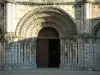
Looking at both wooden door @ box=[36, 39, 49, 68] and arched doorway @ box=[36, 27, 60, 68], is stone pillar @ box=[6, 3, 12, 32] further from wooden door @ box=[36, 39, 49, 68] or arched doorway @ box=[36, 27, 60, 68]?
wooden door @ box=[36, 39, 49, 68]

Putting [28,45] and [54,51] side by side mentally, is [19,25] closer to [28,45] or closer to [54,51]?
[28,45]

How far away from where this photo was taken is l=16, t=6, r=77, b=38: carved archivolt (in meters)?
22.4

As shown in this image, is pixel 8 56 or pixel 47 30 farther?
pixel 47 30

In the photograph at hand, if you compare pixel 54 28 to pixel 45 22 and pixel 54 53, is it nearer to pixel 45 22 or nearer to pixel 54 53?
pixel 45 22

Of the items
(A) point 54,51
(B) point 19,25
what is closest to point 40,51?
(A) point 54,51

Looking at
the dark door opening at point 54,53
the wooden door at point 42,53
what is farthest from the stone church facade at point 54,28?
the dark door opening at point 54,53

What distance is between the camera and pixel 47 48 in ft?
78.2

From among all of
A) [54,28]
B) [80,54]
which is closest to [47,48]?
[54,28]

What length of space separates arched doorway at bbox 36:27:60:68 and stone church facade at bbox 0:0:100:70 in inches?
8.5

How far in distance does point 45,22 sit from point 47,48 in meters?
1.90

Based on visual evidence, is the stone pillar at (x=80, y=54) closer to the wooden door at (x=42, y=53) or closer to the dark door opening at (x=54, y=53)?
the dark door opening at (x=54, y=53)

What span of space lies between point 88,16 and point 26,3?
4.17 meters

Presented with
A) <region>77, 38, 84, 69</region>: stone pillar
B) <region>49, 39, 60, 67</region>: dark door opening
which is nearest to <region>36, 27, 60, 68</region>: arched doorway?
<region>49, 39, 60, 67</region>: dark door opening

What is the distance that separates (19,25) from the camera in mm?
22234
